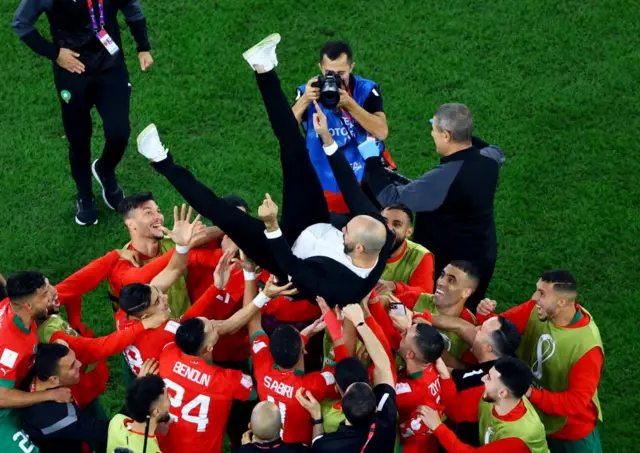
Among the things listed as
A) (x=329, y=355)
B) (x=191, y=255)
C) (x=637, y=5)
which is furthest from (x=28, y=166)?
(x=637, y=5)

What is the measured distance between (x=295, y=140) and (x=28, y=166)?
3375 millimetres

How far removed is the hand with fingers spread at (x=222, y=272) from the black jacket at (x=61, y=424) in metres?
→ 0.95

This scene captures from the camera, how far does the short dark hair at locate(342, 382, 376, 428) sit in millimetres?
3881

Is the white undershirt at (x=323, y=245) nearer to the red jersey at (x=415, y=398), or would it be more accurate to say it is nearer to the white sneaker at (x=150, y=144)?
the red jersey at (x=415, y=398)

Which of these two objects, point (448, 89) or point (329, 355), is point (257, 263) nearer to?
point (329, 355)

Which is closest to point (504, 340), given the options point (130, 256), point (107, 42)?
point (130, 256)

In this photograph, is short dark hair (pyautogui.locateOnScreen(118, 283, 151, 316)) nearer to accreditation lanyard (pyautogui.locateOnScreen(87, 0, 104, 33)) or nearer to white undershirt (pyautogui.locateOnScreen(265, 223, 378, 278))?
white undershirt (pyautogui.locateOnScreen(265, 223, 378, 278))

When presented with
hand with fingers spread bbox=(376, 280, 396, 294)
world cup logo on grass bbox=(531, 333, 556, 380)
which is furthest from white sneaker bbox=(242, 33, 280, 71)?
world cup logo on grass bbox=(531, 333, 556, 380)

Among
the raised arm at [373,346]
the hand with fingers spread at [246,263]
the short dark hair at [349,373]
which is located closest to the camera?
the short dark hair at [349,373]

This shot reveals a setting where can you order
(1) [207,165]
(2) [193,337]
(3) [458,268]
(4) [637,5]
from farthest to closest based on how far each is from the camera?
(4) [637,5] → (1) [207,165] → (3) [458,268] → (2) [193,337]

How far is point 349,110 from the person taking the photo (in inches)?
219

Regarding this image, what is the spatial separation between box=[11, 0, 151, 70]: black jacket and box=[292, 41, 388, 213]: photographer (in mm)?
1591

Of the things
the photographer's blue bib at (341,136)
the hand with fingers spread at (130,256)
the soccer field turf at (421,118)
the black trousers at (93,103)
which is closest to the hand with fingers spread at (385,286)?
the photographer's blue bib at (341,136)

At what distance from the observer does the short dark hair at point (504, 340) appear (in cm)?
445
